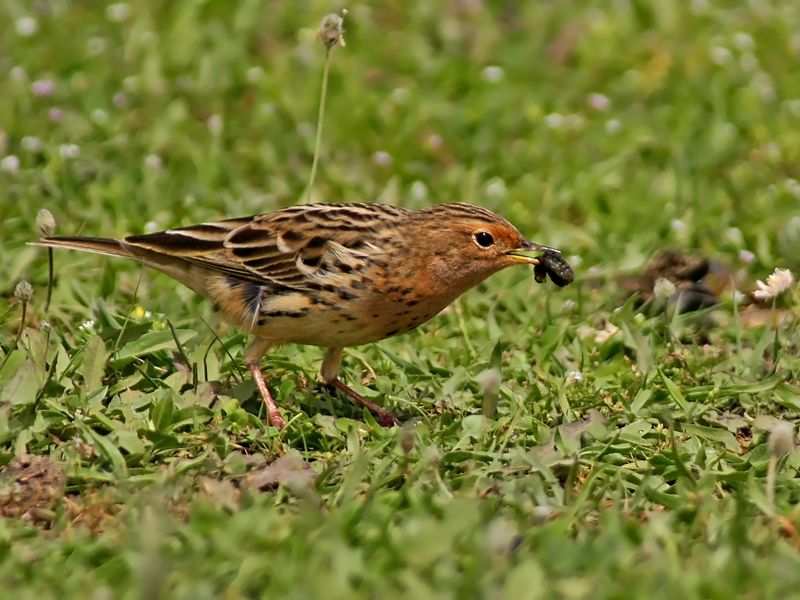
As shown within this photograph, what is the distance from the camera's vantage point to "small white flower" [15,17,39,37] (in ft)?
40.5

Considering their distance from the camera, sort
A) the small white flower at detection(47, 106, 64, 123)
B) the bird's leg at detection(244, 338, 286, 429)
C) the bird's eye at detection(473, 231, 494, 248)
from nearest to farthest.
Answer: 1. the bird's leg at detection(244, 338, 286, 429)
2. the bird's eye at detection(473, 231, 494, 248)
3. the small white flower at detection(47, 106, 64, 123)

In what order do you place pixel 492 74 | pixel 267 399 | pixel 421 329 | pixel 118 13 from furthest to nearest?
pixel 118 13, pixel 492 74, pixel 421 329, pixel 267 399

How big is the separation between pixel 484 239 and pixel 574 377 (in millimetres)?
938

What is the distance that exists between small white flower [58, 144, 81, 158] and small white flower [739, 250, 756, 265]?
4.56 metres

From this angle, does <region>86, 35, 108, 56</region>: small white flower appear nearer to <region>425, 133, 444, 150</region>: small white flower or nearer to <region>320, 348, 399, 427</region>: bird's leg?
<region>425, 133, 444, 150</region>: small white flower

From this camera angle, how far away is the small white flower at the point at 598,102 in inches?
488

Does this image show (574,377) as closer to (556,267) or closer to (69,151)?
(556,267)

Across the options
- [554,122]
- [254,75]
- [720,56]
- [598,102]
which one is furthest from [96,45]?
[720,56]

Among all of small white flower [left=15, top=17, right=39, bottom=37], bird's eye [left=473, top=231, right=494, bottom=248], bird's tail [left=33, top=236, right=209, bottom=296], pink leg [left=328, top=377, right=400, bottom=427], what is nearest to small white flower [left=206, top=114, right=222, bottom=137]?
small white flower [left=15, top=17, right=39, bottom=37]

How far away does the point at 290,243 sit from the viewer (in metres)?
8.18

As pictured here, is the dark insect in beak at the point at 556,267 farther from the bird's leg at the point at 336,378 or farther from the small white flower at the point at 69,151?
the small white flower at the point at 69,151

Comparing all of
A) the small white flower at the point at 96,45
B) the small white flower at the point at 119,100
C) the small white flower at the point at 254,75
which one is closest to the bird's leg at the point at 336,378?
the small white flower at the point at 119,100

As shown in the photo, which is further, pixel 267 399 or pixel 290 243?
pixel 290 243

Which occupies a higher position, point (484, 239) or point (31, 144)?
point (484, 239)
